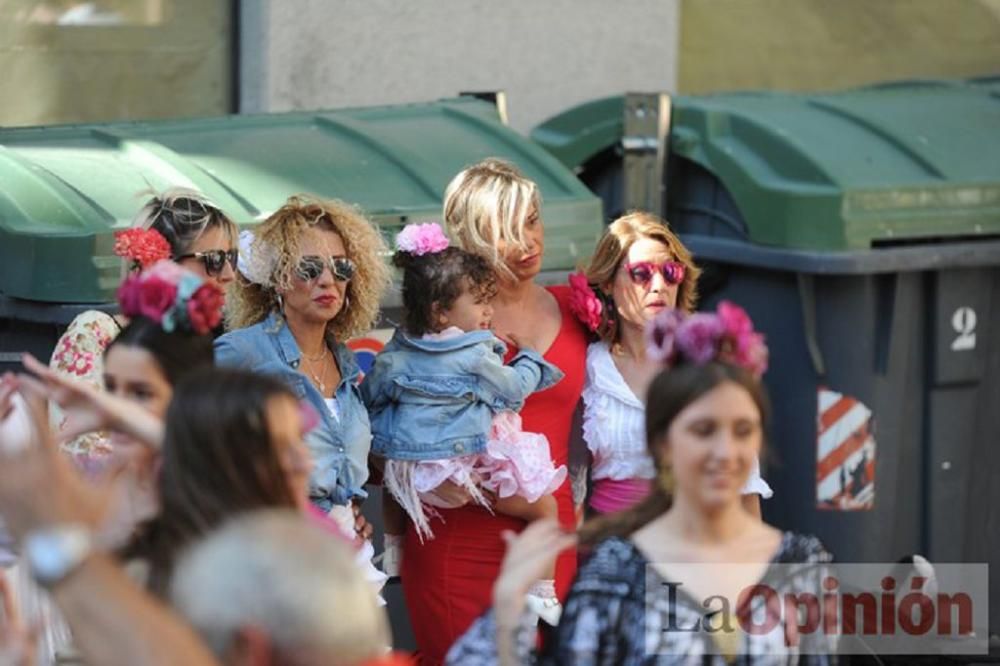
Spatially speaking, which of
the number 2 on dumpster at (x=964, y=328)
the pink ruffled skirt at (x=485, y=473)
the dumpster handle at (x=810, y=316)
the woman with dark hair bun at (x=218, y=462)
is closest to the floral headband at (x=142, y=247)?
the pink ruffled skirt at (x=485, y=473)

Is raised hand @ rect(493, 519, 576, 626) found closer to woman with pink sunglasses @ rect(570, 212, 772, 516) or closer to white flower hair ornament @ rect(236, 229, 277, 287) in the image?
white flower hair ornament @ rect(236, 229, 277, 287)

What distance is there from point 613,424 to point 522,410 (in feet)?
0.80

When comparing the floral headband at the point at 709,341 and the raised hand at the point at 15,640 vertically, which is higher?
the floral headband at the point at 709,341

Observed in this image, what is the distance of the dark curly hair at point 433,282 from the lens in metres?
4.95

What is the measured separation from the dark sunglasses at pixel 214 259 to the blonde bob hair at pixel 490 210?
0.62 meters

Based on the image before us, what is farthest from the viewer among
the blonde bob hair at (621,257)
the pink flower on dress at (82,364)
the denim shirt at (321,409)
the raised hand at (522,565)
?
the blonde bob hair at (621,257)

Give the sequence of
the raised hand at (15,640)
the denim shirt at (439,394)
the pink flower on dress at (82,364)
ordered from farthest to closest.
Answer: the denim shirt at (439,394), the pink flower on dress at (82,364), the raised hand at (15,640)

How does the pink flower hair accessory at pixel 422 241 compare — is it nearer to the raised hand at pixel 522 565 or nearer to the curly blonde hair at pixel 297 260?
the curly blonde hair at pixel 297 260

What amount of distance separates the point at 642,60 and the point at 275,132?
131 inches

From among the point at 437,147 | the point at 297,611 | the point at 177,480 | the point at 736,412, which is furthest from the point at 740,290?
the point at 297,611

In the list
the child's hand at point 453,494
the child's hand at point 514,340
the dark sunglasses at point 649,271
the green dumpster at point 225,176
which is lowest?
the child's hand at point 453,494

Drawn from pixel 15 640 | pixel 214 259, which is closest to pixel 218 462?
pixel 15 640

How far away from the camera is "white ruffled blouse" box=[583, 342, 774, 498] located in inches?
206

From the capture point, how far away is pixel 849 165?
6.53 meters
